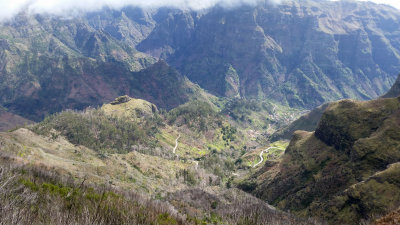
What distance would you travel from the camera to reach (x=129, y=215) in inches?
2202

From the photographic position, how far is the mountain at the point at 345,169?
111188 mm

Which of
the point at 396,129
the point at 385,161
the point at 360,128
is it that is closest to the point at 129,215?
the point at 385,161

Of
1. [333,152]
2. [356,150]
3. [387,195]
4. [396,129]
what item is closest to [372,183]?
[387,195]

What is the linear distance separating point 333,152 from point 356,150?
96.3 feet

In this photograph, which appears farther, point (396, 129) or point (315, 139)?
point (315, 139)

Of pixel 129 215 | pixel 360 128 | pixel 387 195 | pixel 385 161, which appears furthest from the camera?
pixel 360 128

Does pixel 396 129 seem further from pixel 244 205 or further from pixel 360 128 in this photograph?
pixel 244 205

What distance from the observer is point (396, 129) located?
136500 millimetres

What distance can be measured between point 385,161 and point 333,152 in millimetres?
41194

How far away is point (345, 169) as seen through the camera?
463 feet

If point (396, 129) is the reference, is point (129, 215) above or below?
Answer: above

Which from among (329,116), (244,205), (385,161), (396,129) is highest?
(396,129)

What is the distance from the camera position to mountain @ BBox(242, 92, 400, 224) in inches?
4377

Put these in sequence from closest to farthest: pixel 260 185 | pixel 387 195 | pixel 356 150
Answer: pixel 387 195 < pixel 356 150 < pixel 260 185
